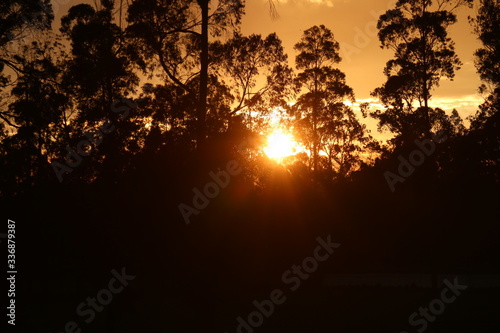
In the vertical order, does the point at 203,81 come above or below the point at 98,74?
below

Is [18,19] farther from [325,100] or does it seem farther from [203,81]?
[325,100]

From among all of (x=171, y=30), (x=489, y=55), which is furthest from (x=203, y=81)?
(x=489, y=55)

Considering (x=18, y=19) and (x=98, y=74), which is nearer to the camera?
(x=18, y=19)

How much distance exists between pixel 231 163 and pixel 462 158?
14353 millimetres

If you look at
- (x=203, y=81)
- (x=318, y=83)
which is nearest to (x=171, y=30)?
(x=203, y=81)

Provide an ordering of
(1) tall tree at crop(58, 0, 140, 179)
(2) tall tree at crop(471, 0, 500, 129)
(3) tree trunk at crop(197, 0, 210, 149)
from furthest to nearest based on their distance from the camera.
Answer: (2) tall tree at crop(471, 0, 500, 129), (1) tall tree at crop(58, 0, 140, 179), (3) tree trunk at crop(197, 0, 210, 149)

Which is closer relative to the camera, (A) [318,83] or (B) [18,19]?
(B) [18,19]

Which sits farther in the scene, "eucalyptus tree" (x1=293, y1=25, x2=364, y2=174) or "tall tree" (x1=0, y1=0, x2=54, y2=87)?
"eucalyptus tree" (x1=293, y1=25, x2=364, y2=174)

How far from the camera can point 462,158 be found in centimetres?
2288

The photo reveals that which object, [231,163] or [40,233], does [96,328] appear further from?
[231,163]

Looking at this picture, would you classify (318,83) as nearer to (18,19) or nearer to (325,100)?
(325,100)

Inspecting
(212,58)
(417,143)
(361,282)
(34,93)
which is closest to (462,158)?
(417,143)

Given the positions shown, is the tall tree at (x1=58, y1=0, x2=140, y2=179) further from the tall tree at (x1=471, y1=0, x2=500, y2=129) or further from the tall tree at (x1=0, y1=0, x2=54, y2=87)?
the tall tree at (x1=471, y1=0, x2=500, y2=129)

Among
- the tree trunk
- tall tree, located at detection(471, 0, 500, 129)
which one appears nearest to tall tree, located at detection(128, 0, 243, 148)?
the tree trunk
